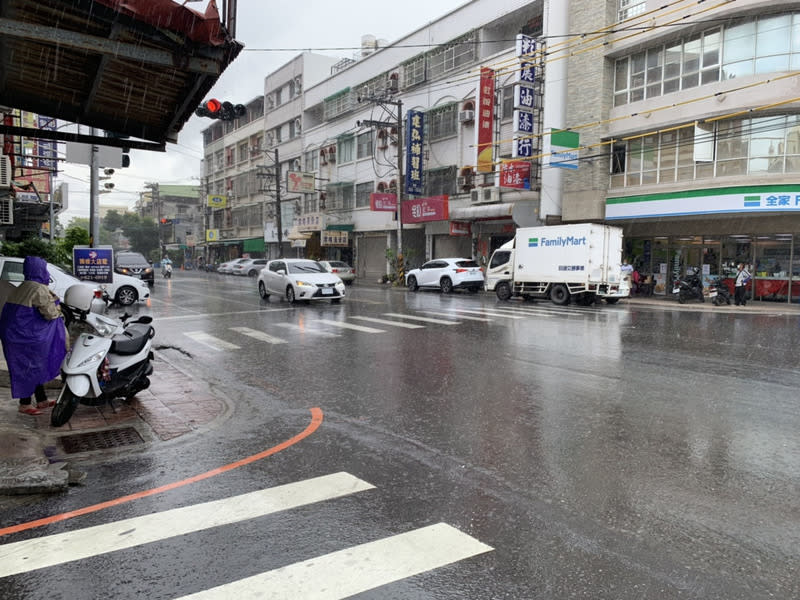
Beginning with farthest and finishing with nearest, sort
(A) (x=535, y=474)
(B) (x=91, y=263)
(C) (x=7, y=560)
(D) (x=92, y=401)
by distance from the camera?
(B) (x=91, y=263) → (D) (x=92, y=401) → (A) (x=535, y=474) → (C) (x=7, y=560)

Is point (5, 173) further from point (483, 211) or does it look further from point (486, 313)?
point (483, 211)

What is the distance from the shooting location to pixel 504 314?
56.0 ft

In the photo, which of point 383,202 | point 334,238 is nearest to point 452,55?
point 383,202

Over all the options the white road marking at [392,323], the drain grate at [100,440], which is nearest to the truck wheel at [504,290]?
the white road marking at [392,323]

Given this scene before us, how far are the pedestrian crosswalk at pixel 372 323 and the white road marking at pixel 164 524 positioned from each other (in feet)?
23.5

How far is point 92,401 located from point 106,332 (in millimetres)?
769

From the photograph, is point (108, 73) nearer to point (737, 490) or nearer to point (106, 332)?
point (106, 332)

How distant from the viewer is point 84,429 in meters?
6.10

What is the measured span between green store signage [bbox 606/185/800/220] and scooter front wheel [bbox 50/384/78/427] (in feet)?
70.4

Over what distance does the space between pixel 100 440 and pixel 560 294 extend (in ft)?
58.9

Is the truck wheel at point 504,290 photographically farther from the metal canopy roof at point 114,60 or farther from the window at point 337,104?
the window at point 337,104

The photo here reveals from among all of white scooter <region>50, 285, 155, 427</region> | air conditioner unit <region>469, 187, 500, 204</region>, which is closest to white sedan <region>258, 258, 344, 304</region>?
air conditioner unit <region>469, 187, 500, 204</region>

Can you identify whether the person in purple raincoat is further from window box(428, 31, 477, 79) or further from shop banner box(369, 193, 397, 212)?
window box(428, 31, 477, 79)

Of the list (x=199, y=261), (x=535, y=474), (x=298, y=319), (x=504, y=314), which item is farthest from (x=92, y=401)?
(x=199, y=261)
